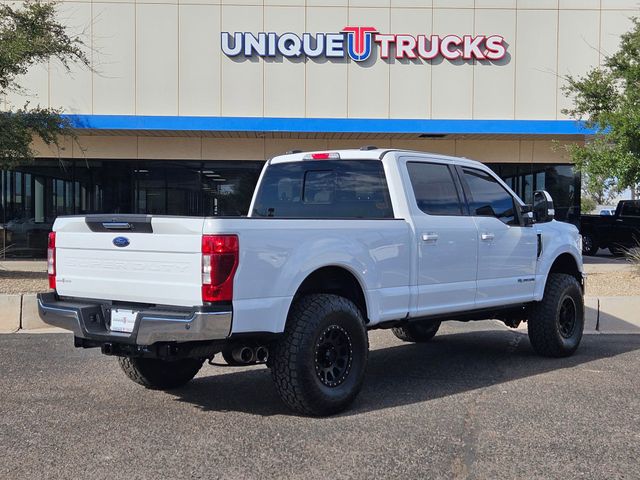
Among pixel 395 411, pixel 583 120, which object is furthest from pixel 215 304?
pixel 583 120

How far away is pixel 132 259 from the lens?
5.18 meters

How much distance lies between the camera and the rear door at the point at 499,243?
7008 mm

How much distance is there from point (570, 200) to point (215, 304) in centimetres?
1689

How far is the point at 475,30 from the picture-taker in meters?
18.9

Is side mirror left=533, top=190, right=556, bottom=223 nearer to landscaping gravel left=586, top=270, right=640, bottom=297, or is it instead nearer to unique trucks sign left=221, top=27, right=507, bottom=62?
landscaping gravel left=586, top=270, right=640, bottom=297

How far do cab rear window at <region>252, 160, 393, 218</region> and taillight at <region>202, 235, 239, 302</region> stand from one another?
2.00 metres

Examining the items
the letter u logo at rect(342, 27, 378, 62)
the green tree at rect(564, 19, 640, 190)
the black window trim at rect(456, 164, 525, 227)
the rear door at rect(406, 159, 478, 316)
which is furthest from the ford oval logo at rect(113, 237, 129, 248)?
the letter u logo at rect(342, 27, 378, 62)

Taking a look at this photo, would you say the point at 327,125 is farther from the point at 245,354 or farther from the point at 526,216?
the point at 245,354

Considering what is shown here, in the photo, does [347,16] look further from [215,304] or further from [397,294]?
[215,304]

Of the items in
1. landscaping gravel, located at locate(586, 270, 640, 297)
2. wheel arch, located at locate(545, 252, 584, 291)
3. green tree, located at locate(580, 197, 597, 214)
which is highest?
green tree, located at locate(580, 197, 597, 214)

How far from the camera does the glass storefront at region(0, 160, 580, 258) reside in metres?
19.3

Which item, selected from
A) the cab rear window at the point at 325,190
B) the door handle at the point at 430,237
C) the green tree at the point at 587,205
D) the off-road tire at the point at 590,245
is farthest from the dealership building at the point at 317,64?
the green tree at the point at 587,205

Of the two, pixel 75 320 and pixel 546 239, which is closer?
pixel 75 320

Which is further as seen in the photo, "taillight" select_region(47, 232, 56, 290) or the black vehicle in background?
the black vehicle in background
